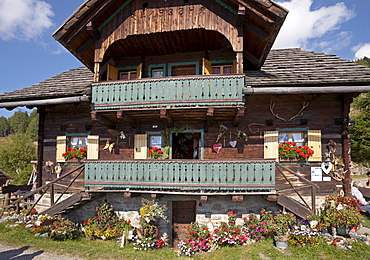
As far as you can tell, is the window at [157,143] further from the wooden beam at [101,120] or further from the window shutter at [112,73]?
the window shutter at [112,73]

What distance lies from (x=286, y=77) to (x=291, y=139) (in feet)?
8.32

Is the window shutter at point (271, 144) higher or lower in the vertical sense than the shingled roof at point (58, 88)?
lower

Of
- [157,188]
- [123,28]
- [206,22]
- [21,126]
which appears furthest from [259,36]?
[21,126]

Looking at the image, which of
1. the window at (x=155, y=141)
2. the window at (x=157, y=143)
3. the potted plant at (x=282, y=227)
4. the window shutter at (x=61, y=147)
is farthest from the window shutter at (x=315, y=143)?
the window shutter at (x=61, y=147)

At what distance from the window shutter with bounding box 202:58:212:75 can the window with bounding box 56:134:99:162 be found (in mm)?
5713

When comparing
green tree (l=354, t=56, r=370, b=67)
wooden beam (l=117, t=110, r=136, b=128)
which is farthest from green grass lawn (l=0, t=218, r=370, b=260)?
green tree (l=354, t=56, r=370, b=67)

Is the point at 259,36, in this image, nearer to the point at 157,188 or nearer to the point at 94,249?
the point at 157,188

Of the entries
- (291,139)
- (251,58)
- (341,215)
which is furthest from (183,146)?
(341,215)

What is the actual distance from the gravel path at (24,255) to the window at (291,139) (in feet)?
26.3

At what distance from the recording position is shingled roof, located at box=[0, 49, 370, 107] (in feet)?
29.7

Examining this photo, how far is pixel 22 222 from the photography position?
394 inches

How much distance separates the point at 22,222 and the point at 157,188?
5931 mm

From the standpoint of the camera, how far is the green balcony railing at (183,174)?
830 cm

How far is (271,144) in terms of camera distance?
9844 mm
